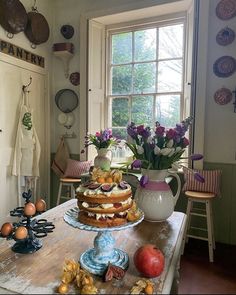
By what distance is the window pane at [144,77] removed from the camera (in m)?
3.19

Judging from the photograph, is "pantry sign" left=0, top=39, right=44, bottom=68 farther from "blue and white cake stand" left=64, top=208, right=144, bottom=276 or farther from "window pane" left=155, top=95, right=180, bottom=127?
"blue and white cake stand" left=64, top=208, right=144, bottom=276

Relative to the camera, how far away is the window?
3074mm

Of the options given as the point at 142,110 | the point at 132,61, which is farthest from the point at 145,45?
the point at 142,110

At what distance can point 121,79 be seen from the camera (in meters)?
3.38

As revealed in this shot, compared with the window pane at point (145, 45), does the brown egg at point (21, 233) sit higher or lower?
lower

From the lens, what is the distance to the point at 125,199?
0.94m

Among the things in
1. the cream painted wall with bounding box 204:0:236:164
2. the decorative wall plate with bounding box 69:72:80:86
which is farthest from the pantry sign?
the cream painted wall with bounding box 204:0:236:164

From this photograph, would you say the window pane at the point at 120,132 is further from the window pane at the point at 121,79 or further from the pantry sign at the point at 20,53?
the pantry sign at the point at 20,53

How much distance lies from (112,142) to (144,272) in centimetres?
168

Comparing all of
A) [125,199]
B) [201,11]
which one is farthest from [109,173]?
[201,11]

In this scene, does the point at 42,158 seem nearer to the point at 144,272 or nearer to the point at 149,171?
the point at 149,171

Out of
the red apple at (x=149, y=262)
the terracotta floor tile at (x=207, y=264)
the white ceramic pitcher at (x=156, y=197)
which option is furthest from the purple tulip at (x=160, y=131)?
the terracotta floor tile at (x=207, y=264)

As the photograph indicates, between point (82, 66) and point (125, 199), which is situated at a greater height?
point (82, 66)

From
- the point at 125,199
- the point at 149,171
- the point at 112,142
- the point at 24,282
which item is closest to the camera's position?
the point at 24,282
